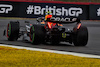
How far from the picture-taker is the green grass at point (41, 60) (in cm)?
674

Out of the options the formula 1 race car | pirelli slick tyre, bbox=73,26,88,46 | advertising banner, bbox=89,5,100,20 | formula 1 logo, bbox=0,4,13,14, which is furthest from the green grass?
advertising banner, bbox=89,5,100,20

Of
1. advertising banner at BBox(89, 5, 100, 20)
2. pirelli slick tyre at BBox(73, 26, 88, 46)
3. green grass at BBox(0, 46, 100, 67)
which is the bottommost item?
green grass at BBox(0, 46, 100, 67)

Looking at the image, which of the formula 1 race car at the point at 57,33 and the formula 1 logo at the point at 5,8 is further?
the formula 1 logo at the point at 5,8

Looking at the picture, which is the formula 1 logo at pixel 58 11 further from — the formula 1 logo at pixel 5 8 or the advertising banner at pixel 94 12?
the formula 1 logo at pixel 5 8

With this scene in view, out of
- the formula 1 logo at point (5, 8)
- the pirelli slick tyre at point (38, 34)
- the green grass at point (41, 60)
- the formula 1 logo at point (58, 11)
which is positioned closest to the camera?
the green grass at point (41, 60)

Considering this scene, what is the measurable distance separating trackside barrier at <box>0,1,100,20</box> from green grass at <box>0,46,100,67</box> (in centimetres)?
1649

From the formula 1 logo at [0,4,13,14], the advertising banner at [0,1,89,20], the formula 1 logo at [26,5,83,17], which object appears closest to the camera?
the formula 1 logo at [0,4,13,14]

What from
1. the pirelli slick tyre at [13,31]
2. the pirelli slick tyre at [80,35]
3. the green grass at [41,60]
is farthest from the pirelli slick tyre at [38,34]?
the green grass at [41,60]

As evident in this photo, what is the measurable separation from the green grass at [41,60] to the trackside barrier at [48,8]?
54.1 feet

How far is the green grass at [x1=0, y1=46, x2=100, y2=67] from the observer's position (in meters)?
6.74

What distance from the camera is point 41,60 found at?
730 centimetres

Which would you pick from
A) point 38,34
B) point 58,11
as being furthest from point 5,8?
point 38,34

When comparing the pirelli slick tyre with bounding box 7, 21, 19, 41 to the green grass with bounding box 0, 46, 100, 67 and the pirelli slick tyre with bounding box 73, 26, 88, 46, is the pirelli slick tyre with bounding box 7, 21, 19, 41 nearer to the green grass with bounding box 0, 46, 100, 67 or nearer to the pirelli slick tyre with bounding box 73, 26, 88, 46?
the pirelli slick tyre with bounding box 73, 26, 88, 46

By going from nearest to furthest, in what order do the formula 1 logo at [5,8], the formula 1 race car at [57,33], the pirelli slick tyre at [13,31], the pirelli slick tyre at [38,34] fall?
the pirelli slick tyre at [38,34] → the formula 1 race car at [57,33] → the pirelli slick tyre at [13,31] → the formula 1 logo at [5,8]
